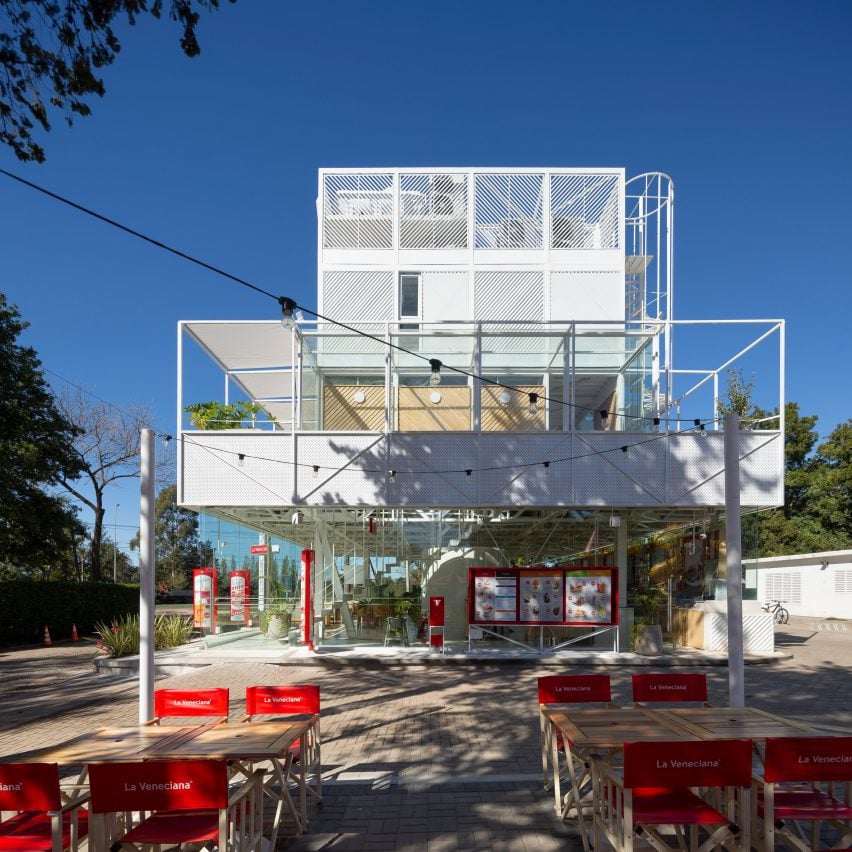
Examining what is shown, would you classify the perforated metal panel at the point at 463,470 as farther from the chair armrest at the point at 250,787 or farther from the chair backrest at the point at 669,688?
the chair armrest at the point at 250,787

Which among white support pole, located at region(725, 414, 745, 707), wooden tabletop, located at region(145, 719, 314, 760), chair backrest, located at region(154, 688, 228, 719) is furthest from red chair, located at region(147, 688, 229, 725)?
white support pole, located at region(725, 414, 745, 707)

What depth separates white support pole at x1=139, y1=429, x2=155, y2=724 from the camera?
7207 mm

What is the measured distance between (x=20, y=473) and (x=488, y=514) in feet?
49.9

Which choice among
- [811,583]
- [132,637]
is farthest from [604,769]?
[811,583]

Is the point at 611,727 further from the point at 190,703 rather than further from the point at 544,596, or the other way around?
the point at 544,596

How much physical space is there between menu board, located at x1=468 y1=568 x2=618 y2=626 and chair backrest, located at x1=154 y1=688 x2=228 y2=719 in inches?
359

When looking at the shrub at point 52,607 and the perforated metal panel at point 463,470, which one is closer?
the perforated metal panel at point 463,470

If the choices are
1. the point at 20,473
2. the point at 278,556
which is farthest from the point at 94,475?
the point at 278,556

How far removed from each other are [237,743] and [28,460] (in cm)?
2048

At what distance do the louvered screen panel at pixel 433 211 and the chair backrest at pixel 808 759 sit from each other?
1601cm

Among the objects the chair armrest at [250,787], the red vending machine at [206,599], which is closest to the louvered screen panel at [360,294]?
the red vending machine at [206,599]

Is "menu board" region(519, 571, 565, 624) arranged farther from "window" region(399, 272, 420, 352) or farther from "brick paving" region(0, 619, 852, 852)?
"window" region(399, 272, 420, 352)

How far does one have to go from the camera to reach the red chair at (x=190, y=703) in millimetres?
6215

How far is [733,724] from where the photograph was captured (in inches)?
219
